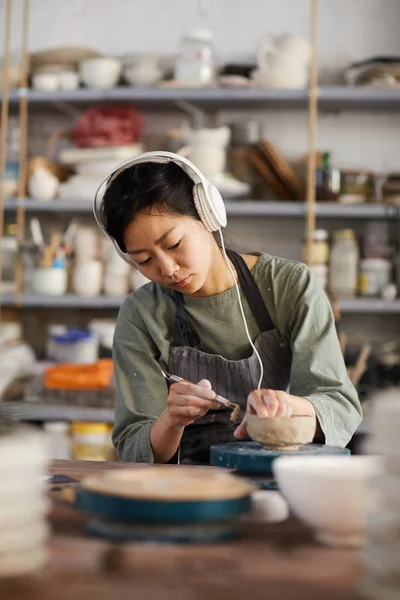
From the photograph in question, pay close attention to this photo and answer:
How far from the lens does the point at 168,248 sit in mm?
1788

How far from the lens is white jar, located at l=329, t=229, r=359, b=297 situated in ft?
13.1

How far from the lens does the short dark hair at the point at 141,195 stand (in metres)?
1.79

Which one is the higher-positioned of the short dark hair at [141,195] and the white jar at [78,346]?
the short dark hair at [141,195]

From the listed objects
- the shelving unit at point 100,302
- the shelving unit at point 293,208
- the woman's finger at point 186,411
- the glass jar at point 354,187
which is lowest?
the shelving unit at point 100,302

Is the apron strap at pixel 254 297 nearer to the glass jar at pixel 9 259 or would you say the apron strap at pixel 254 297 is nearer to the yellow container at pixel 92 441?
the yellow container at pixel 92 441

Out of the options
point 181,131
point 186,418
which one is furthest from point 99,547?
point 181,131

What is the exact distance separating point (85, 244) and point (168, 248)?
2.47 m

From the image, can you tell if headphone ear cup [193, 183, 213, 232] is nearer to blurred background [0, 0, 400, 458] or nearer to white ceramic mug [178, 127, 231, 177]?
A: blurred background [0, 0, 400, 458]

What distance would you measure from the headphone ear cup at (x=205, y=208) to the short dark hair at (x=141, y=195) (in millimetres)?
23

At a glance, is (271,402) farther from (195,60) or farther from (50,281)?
(195,60)

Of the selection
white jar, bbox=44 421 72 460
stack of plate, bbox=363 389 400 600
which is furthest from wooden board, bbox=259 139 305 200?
stack of plate, bbox=363 389 400 600

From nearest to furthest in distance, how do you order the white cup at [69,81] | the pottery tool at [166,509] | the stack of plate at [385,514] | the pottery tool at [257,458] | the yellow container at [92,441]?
the stack of plate at [385,514] → the pottery tool at [166,509] → the pottery tool at [257,458] → the yellow container at [92,441] → the white cup at [69,81]

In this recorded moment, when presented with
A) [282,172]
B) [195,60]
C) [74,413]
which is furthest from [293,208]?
[74,413]

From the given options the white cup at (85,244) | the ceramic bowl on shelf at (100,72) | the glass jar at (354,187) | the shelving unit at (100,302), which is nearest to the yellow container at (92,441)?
the shelving unit at (100,302)
